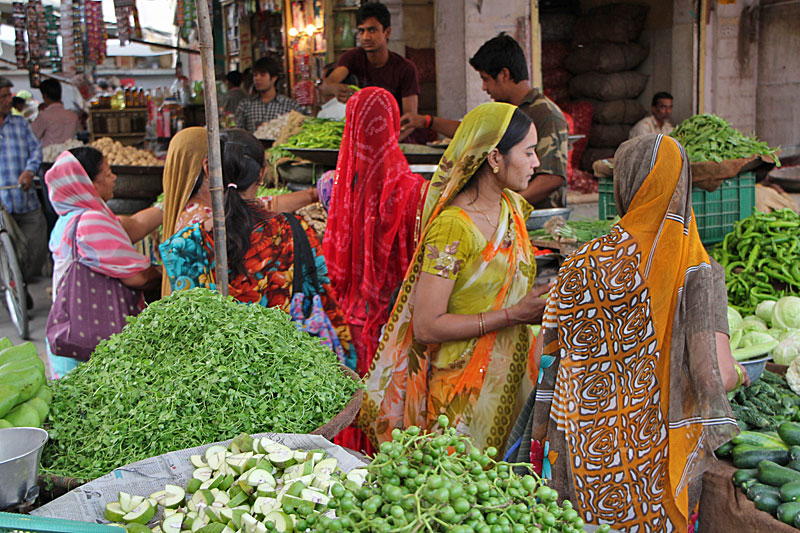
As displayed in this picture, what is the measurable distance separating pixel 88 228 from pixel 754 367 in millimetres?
2944

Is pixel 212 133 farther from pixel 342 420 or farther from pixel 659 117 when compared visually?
pixel 659 117

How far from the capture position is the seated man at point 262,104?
830 centimetres

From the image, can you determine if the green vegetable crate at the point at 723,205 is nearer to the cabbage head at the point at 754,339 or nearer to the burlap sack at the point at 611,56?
the cabbage head at the point at 754,339

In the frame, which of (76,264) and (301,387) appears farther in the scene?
(76,264)

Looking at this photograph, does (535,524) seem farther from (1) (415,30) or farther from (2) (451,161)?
(1) (415,30)

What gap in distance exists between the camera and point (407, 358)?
9.06 feet

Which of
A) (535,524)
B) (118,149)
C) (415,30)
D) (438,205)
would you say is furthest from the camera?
(415,30)

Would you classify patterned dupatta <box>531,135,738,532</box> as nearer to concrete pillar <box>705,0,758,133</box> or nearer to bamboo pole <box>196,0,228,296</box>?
bamboo pole <box>196,0,228,296</box>

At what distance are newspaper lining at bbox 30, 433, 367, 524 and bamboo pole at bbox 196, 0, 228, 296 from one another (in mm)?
911

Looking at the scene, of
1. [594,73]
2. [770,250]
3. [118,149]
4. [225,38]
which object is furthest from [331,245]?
[225,38]

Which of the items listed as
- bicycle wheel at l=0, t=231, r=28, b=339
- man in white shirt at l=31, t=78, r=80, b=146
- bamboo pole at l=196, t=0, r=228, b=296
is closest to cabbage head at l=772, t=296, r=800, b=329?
bamboo pole at l=196, t=0, r=228, b=296

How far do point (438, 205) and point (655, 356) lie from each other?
923 mm

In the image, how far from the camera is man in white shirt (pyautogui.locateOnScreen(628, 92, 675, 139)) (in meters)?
8.02

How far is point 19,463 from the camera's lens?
1481mm
